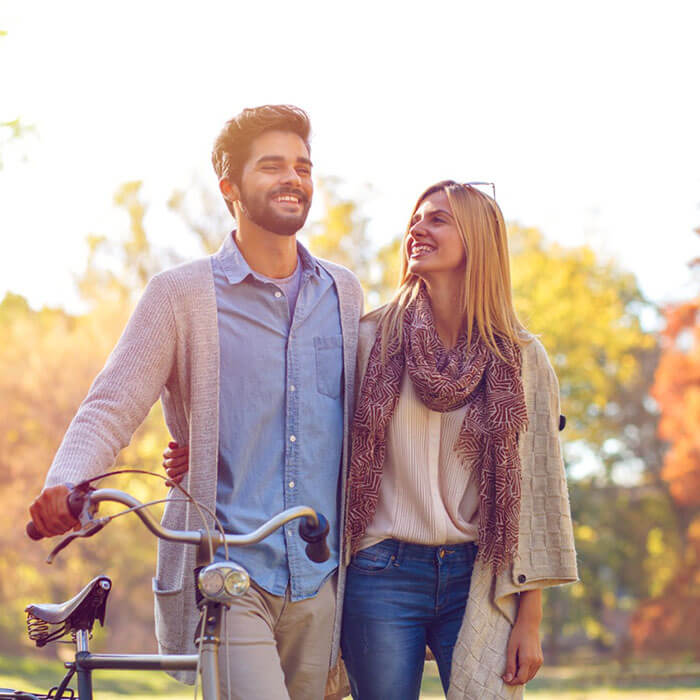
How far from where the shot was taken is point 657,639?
27.8 m

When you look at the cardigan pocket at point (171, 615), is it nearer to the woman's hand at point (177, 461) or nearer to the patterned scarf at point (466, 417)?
the woman's hand at point (177, 461)

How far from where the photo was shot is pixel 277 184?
3.92m

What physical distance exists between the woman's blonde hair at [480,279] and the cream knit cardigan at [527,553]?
104 millimetres

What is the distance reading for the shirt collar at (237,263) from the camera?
4.00 metres

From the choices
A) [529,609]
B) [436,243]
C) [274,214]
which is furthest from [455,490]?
[274,214]

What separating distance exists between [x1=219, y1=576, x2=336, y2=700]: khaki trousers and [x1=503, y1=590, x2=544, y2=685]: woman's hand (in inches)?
25.1

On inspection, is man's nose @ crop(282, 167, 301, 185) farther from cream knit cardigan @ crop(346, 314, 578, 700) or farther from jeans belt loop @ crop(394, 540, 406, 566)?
jeans belt loop @ crop(394, 540, 406, 566)

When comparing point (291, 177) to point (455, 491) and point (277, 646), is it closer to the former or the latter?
point (455, 491)

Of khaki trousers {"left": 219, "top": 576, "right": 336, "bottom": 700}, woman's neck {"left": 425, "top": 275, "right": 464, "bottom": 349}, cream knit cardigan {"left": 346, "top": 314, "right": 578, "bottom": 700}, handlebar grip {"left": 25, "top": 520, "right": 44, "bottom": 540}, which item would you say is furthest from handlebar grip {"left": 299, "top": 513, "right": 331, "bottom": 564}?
woman's neck {"left": 425, "top": 275, "right": 464, "bottom": 349}

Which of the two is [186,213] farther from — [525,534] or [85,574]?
[525,534]

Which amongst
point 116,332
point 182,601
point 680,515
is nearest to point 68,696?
point 182,601

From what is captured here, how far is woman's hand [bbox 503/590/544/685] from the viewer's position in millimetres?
3980

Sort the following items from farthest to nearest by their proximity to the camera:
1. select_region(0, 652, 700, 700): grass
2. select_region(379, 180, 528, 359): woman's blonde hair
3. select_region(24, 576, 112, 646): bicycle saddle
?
select_region(0, 652, 700, 700): grass < select_region(379, 180, 528, 359): woman's blonde hair < select_region(24, 576, 112, 646): bicycle saddle

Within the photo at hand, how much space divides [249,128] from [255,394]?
3.07ft
